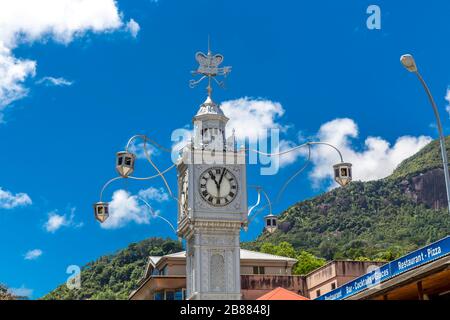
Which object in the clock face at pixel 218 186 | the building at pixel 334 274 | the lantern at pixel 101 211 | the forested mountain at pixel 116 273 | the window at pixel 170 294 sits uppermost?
the forested mountain at pixel 116 273

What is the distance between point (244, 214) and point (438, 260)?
870 cm

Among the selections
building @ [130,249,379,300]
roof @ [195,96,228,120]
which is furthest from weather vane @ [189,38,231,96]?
building @ [130,249,379,300]

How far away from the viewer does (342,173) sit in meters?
25.8

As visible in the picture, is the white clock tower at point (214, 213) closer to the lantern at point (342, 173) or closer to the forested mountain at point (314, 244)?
the lantern at point (342, 173)

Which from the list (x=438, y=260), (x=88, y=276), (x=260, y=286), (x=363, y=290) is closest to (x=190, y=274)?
(x=363, y=290)

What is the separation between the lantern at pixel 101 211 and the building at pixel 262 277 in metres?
32.0

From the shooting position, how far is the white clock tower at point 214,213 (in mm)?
29672

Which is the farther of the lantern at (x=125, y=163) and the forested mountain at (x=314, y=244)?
the forested mountain at (x=314, y=244)

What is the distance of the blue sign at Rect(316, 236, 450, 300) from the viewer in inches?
942

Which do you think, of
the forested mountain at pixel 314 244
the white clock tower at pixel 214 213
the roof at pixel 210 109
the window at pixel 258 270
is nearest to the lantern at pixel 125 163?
the white clock tower at pixel 214 213

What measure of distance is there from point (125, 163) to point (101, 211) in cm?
226

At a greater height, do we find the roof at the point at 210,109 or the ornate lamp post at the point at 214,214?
the roof at the point at 210,109

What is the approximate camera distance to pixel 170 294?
6116 cm
